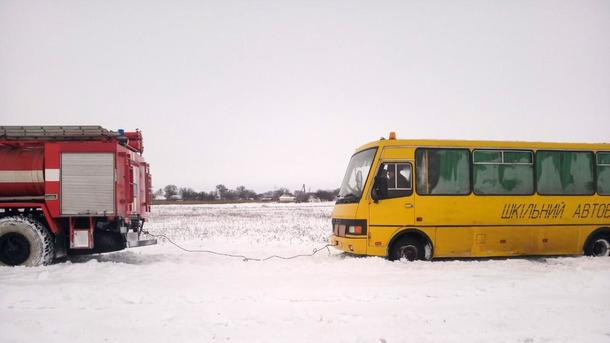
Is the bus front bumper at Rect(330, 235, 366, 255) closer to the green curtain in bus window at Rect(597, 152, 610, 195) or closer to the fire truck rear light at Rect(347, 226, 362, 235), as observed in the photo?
the fire truck rear light at Rect(347, 226, 362, 235)

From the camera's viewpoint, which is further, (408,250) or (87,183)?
(408,250)

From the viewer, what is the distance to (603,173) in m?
12.2

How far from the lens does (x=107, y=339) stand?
Result: 18.2ft

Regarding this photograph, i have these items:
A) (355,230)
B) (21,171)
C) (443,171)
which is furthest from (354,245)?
(21,171)

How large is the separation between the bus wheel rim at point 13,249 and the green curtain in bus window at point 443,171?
359 inches

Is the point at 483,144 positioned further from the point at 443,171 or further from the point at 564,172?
the point at 564,172

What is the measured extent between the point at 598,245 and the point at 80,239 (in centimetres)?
1303

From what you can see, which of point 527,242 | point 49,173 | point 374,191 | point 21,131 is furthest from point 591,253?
point 21,131

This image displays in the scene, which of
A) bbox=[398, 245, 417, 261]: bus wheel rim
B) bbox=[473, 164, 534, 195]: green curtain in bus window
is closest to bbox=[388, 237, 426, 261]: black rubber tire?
bbox=[398, 245, 417, 261]: bus wheel rim

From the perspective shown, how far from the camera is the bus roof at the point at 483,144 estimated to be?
11141mm

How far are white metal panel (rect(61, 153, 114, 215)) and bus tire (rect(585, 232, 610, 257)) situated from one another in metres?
11.9

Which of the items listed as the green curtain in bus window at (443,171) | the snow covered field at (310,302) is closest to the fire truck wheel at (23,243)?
the snow covered field at (310,302)

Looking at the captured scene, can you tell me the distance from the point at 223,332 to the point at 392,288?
3336 mm

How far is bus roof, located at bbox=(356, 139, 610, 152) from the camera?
439 inches
